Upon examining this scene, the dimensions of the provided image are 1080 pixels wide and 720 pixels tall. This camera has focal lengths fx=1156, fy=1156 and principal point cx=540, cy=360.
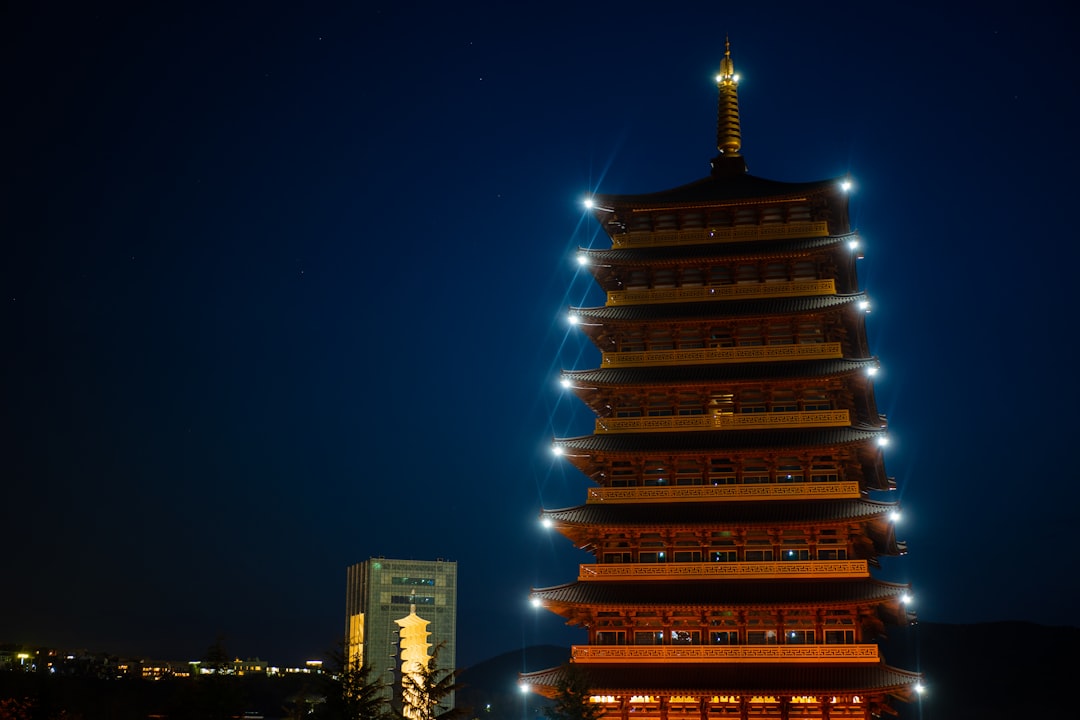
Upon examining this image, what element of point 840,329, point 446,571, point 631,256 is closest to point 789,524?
point 840,329

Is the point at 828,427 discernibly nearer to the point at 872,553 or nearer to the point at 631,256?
the point at 872,553

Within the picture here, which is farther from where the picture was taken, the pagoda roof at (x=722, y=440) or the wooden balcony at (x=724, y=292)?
the wooden balcony at (x=724, y=292)

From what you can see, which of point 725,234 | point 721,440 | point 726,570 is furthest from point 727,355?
point 726,570

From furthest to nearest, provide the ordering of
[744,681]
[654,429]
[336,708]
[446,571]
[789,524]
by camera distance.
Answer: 1. [446,571]
2. [654,429]
3. [789,524]
4. [744,681]
5. [336,708]

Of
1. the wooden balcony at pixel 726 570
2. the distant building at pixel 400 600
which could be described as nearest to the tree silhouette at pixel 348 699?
the wooden balcony at pixel 726 570

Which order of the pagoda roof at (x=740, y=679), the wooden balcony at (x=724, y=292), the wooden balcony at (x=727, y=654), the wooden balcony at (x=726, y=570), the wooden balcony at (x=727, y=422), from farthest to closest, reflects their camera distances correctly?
the wooden balcony at (x=724, y=292) < the wooden balcony at (x=727, y=422) < the wooden balcony at (x=726, y=570) < the wooden balcony at (x=727, y=654) < the pagoda roof at (x=740, y=679)

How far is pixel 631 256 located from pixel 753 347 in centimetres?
849

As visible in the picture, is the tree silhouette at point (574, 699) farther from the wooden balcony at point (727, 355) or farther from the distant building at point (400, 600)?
the distant building at point (400, 600)

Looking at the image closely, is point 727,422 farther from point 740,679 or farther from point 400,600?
point 400,600

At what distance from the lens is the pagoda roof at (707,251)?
60.6 metres

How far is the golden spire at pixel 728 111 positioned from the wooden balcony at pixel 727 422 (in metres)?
18.3

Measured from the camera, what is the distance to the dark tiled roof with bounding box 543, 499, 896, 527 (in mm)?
53844

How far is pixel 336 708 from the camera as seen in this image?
145 feet

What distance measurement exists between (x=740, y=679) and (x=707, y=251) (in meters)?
22.9
